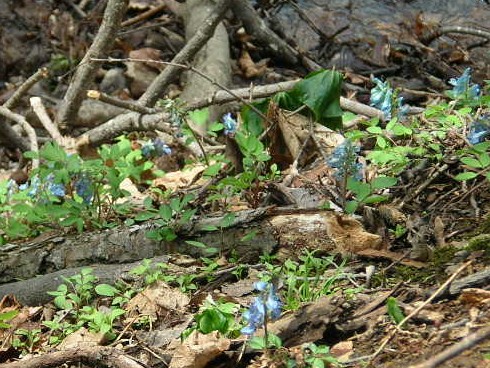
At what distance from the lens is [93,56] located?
15.1ft

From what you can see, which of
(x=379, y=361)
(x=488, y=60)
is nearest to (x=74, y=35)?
(x=488, y=60)

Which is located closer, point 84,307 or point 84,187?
point 84,307

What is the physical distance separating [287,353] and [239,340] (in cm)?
20

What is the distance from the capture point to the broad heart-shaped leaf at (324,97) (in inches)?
132

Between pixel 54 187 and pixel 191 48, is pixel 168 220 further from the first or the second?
pixel 191 48

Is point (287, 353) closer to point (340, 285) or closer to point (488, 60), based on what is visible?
point (340, 285)

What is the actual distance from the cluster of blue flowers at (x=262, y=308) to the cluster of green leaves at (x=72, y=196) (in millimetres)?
1520

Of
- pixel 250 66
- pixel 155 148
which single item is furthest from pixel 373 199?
pixel 250 66

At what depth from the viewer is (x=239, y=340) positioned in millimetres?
1992

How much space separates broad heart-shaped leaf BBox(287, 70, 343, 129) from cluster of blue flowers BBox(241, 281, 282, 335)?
1710mm

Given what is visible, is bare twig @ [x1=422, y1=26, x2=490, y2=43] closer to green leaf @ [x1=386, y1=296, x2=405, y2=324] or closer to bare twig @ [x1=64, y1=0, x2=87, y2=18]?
bare twig @ [x1=64, y1=0, x2=87, y2=18]

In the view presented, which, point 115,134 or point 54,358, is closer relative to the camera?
point 54,358

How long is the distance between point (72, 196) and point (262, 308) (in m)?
2.02

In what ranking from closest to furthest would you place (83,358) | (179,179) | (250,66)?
(83,358), (179,179), (250,66)
